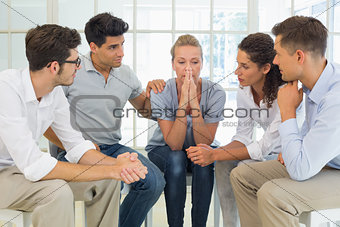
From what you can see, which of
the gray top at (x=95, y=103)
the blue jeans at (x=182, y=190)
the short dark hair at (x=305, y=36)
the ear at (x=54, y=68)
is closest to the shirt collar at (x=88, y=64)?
the gray top at (x=95, y=103)

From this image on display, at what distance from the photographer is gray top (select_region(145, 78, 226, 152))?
195cm

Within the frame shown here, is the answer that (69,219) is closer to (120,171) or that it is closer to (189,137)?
(120,171)

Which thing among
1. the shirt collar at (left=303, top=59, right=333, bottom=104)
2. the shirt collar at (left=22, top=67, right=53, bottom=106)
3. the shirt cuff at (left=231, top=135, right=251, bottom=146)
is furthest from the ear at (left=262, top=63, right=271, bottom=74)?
the shirt collar at (left=22, top=67, right=53, bottom=106)

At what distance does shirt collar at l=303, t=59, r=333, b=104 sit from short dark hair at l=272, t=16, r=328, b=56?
7 centimetres

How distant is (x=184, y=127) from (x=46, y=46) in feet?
2.42

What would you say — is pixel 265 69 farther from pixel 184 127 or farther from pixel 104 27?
pixel 104 27

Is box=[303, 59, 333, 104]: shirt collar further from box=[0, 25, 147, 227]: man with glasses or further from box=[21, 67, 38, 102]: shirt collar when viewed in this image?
box=[21, 67, 38, 102]: shirt collar

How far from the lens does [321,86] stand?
139cm

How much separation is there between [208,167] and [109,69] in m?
0.72

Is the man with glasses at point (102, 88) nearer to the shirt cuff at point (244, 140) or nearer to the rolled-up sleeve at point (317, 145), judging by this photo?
the shirt cuff at point (244, 140)

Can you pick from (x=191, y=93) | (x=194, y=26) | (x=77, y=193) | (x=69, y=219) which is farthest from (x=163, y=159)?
(x=194, y=26)

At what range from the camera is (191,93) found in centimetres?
191

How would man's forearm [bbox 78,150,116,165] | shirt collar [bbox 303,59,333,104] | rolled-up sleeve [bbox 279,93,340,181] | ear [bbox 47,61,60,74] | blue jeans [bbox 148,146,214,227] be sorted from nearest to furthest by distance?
1. rolled-up sleeve [bbox 279,93,340,181]
2. shirt collar [bbox 303,59,333,104]
3. ear [bbox 47,61,60,74]
4. man's forearm [bbox 78,150,116,165]
5. blue jeans [bbox 148,146,214,227]

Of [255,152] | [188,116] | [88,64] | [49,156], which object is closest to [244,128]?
[255,152]
